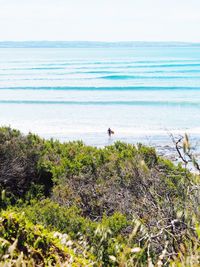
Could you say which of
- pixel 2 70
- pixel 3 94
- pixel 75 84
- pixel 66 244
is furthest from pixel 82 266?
pixel 2 70

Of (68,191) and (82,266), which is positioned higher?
(82,266)

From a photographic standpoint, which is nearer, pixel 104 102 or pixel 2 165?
pixel 2 165

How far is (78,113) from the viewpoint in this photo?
40.4 metres

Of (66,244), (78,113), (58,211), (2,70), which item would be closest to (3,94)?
(78,113)

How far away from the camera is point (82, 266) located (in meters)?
4.28

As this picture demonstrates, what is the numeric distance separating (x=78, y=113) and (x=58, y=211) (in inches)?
1178

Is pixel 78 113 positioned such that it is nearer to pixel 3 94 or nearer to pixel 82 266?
pixel 3 94

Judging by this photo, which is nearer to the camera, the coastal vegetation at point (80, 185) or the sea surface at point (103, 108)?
the coastal vegetation at point (80, 185)

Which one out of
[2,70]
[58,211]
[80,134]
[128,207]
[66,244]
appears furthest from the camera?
[2,70]

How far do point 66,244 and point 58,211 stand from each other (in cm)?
Result: 610

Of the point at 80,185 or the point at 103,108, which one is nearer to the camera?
the point at 80,185

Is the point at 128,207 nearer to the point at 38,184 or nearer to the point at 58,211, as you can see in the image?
the point at 58,211

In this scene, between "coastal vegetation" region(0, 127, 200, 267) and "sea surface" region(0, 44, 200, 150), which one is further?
"sea surface" region(0, 44, 200, 150)

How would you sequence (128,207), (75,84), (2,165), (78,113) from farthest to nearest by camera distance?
(75,84)
(78,113)
(2,165)
(128,207)
